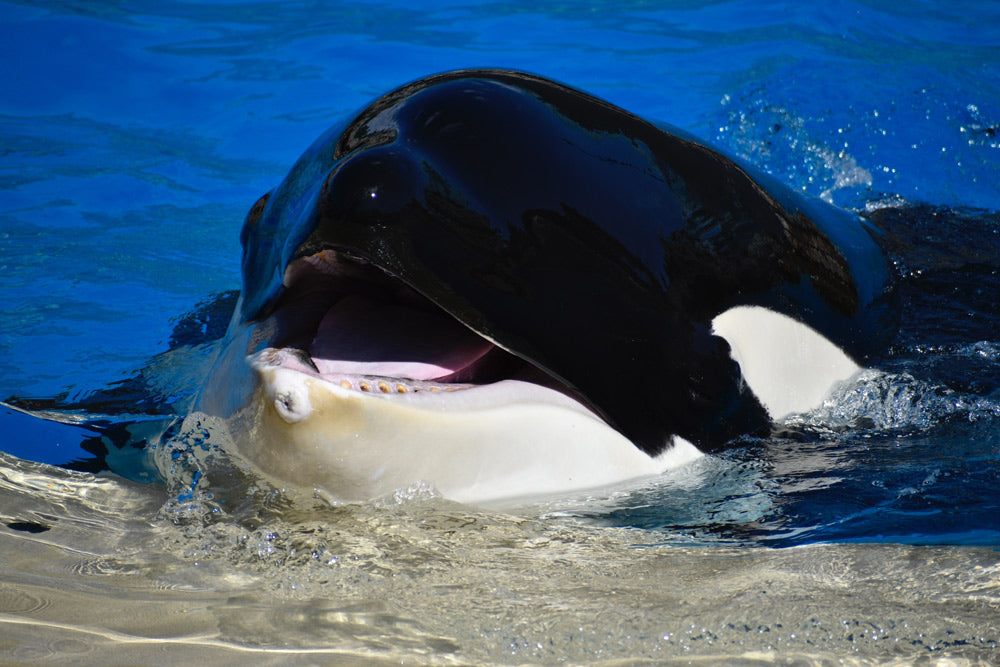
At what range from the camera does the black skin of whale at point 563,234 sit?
A: 281 cm

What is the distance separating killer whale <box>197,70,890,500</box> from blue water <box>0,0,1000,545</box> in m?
0.34

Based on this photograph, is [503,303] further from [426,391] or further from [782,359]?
[782,359]

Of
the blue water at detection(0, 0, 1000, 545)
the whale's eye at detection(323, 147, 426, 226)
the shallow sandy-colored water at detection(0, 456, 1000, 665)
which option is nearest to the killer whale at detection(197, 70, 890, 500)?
the whale's eye at detection(323, 147, 426, 226)

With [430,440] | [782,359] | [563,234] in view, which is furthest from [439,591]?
[782,359]

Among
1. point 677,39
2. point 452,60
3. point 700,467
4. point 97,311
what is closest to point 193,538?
point 700,467

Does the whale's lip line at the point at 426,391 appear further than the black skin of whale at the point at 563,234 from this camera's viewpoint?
No

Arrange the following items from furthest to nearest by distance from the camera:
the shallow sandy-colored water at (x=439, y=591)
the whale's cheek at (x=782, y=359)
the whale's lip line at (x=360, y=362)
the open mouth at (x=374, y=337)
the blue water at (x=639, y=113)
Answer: the blue water at (x=639, y=113)
the whale's cheek at (x=782, y=359)
the open mouth at (x=374, y=337)
the whale's lip line at (x=360, y=362)
the shallow sandy-colored water at (x=439, y=591)

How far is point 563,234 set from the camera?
9.71 ft

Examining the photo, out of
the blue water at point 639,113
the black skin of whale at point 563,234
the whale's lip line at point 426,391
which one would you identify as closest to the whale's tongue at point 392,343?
the whale's lip line at point 426,391

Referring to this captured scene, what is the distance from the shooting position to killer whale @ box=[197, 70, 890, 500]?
278cm

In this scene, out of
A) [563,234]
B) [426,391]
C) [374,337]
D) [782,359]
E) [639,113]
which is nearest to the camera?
[426,391]

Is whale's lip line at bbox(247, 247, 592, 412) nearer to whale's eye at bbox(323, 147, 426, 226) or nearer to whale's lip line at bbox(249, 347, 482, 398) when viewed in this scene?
whale's lip line at bbox(249, 347, 482, 398)

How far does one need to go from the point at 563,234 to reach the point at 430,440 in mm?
686

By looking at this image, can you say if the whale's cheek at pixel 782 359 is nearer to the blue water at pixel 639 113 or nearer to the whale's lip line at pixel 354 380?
the blue water at pixel 639 113
